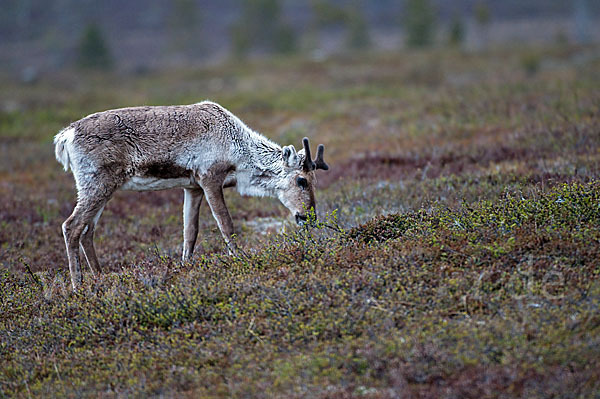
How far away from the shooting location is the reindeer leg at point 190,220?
8.70 meters

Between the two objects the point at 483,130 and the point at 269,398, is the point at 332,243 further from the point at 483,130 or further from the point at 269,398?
the point at 483,130

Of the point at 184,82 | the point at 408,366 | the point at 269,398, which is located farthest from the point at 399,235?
the point at 184,82

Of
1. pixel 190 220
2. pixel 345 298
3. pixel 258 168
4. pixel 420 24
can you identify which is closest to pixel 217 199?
pixel 190 220

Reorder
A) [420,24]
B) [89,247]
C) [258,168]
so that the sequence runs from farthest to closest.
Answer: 1. [420,24]
2. [258,168]
3. [89,247]

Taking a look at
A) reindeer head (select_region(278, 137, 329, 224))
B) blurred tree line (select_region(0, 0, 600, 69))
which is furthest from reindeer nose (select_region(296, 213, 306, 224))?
blurred tree line (select_region(0, 0, 600, 69))

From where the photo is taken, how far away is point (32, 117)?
24.5m

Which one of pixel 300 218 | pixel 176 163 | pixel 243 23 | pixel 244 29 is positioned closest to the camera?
pixel 176 163

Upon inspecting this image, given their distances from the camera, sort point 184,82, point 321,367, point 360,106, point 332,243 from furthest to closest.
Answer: point 184,82, point 360,106, point 332,243, point 321,367

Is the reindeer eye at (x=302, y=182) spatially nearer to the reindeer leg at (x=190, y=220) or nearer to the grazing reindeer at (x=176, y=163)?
the grazing reindeer at (x=176, y=163)

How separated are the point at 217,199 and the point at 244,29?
51756 millimetres

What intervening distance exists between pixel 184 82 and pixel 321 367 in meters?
33.3

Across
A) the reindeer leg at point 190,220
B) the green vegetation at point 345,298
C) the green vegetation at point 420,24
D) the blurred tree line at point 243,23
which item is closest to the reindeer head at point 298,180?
the green vegetation at point 345,298

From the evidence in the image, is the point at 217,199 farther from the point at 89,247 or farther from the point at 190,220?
the point at 89,247

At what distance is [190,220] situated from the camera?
A: 8.82 meters
